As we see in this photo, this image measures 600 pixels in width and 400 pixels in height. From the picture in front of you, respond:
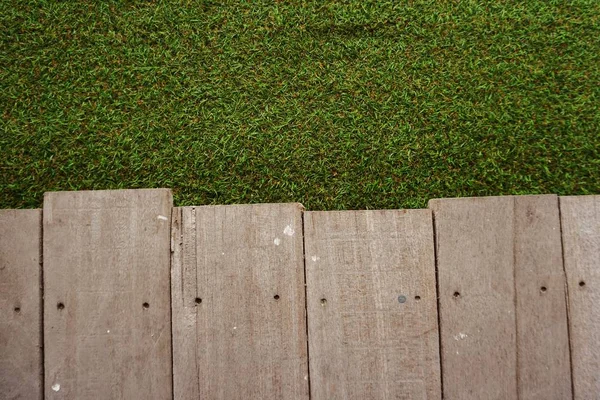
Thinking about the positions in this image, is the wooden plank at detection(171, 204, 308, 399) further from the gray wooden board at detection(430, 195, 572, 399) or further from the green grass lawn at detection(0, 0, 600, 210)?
the gray wooden board at detection(430, 195, 572, 399)

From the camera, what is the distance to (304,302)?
4.98 ft

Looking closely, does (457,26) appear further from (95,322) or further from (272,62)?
(95,322)

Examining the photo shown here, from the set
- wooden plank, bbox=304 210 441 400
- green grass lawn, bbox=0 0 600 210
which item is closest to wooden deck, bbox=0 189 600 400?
wooden plank, bbox=304 210 441 400

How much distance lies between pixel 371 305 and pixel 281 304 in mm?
319

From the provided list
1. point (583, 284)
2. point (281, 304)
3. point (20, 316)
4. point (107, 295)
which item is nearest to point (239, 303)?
point (281, 304)

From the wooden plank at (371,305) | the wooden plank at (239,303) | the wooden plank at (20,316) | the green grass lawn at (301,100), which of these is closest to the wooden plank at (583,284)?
the green grass lawn at (301,100)

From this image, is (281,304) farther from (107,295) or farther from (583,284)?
(583,284)

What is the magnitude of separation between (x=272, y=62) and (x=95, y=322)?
125 cm

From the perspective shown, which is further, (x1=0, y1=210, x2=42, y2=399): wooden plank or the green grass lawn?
the green grass lawn

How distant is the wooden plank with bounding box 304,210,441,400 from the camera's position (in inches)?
59.3

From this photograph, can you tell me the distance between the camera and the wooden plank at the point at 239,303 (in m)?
1.50

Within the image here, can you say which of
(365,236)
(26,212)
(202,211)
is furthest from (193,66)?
(365,236)

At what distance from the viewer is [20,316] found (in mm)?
1509

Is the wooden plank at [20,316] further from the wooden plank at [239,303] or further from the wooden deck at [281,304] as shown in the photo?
the wooden plank at [239,303]
